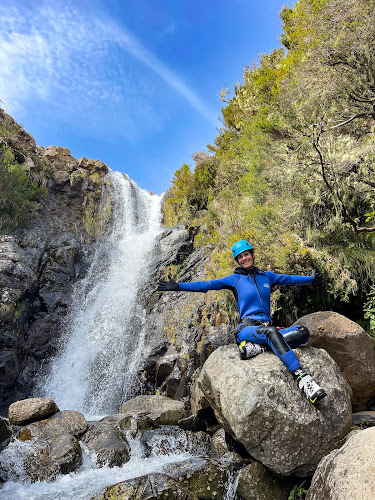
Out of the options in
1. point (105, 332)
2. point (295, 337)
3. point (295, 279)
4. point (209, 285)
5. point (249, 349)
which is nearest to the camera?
point (295, 337)

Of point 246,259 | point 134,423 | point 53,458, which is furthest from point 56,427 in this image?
point 246,259

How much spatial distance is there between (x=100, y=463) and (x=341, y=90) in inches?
371

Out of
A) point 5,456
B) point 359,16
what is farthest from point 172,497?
point 359,16

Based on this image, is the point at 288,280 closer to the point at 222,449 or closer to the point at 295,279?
the point at 295,279

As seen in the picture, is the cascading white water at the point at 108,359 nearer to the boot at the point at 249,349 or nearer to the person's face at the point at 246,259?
the boot at the point at 249,349

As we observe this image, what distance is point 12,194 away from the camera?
16.7 m

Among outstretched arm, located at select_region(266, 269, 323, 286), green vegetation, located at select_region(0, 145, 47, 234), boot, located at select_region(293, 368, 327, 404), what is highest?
green vegetation, located at select_region(0, 145, 47, 234)

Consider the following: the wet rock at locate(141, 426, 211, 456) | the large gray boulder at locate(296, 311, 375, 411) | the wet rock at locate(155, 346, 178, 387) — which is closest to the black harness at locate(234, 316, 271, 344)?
the large gray boulder at locate(296, 311, 375, 411)

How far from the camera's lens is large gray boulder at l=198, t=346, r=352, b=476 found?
3.94 metres

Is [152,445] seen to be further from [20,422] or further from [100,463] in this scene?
[20,422]

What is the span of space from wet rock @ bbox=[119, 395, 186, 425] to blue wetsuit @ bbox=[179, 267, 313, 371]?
140 inches

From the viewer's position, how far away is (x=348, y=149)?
606 cm

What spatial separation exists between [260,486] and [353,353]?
2.66 m

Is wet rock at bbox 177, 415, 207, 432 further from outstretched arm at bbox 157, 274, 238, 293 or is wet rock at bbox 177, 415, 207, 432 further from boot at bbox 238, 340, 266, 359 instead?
outstretched arm at bbox 157, 274, 238, 293
